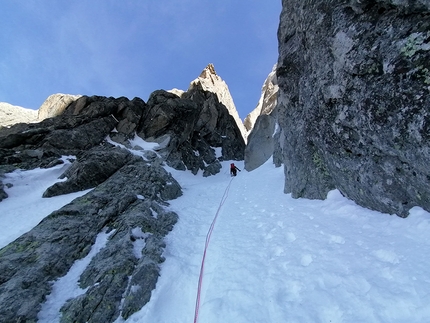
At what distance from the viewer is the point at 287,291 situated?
5.23 meters

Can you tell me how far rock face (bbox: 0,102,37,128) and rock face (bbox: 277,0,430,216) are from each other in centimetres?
5303

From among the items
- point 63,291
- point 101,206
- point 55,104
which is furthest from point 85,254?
point 55,104

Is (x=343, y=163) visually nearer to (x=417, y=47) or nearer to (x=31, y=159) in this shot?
(x=417, y=47)

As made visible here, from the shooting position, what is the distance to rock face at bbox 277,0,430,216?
5672mm

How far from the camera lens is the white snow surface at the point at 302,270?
14.2 ft

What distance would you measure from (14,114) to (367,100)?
214ft

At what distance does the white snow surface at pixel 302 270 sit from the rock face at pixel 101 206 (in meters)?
0.57

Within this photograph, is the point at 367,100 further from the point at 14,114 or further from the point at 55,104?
the point at 14,114

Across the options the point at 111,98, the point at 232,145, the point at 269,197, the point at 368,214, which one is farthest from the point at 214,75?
the point at 368,214

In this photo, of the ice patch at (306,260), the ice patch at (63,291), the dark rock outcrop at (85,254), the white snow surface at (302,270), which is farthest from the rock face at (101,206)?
the ice patch at (306,260)

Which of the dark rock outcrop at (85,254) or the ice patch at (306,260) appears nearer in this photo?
the ice patch at (306,260)

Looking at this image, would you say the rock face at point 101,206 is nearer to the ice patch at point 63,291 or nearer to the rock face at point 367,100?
the ice patch at point 63,291

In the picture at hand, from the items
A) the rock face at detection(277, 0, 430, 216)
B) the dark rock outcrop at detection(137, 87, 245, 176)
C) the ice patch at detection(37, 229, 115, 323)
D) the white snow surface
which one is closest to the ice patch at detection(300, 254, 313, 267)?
the white snow surface

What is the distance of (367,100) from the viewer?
23.2 feet
